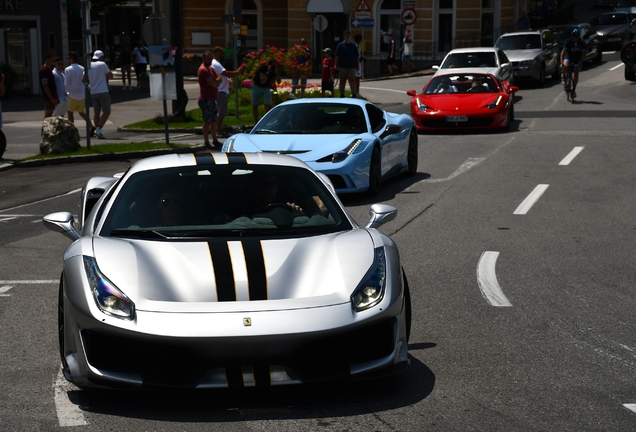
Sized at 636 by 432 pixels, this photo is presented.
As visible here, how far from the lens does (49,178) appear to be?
17359 mm

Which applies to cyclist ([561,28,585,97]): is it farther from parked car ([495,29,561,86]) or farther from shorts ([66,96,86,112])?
shorts ([66,96,86,112])

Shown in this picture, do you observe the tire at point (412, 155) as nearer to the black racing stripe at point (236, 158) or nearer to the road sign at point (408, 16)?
the black racing stripe at point (236, 158)

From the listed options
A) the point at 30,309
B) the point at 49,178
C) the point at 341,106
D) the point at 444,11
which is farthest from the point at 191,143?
the point at 444,11

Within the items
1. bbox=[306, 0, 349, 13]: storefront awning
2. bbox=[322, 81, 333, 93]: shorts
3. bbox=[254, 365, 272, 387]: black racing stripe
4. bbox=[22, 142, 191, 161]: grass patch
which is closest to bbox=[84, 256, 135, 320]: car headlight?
bbox=[254, 365, 272, 387]: black racing stripe

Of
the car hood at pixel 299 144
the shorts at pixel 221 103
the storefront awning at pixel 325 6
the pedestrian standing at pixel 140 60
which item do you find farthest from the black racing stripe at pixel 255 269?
the storefront awning at pixel 325 6

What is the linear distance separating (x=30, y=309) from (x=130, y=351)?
3.03 meters

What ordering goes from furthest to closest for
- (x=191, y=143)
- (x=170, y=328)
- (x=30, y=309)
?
1. (x=191, y=143)
2. (x=30, y=309)
3. (x=170, y=328)

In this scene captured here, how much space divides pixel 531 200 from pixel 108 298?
915 cm

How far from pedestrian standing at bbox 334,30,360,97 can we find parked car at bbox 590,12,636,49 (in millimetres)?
22915

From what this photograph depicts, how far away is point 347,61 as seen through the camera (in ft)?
96.0

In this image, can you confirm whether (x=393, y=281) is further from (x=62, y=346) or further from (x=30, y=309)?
(x=30, y=309)

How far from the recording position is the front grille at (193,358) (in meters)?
5.23

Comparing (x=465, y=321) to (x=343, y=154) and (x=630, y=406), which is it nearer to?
(x=630, y=406)

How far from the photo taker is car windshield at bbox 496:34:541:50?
36.2m
